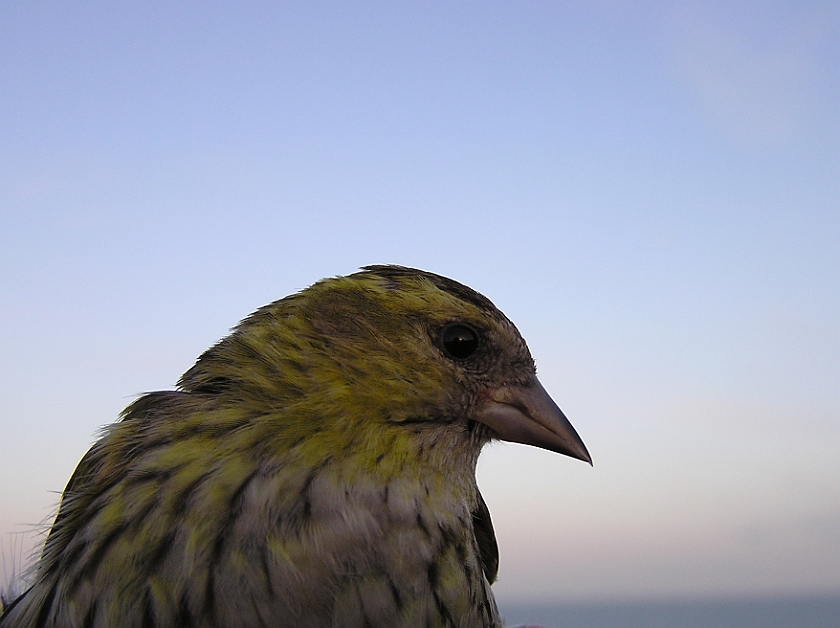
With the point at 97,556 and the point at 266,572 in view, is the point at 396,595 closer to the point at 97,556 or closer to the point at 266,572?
the point at 266,572

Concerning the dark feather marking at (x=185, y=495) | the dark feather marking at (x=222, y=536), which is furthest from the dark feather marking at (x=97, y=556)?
the dark feather marking at (x=222, y=536)

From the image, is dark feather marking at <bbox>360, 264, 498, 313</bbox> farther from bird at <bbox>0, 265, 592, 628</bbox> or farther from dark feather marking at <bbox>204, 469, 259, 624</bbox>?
dark feather marking at <bbox>204, 469, 259, 624</bbox>

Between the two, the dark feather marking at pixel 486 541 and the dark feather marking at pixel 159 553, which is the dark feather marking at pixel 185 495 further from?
the dark feather marking at pixel 486 541

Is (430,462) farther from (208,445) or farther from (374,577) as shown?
(208,445)

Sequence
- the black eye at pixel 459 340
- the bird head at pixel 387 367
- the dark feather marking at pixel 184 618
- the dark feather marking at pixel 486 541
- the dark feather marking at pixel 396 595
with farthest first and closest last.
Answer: the dark feather marking at pixel 486 541
the black eye at pixel 459 340
the bird head at pixel 387 367
the dark feather marking at pixel 396 595
the dark feather marking at pixel 184 618

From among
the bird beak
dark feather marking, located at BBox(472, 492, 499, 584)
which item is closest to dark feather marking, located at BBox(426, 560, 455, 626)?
the bird beak

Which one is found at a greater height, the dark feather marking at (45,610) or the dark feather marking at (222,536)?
the dark feather marking at (222,536)

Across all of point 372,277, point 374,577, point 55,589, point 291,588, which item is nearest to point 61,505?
point 55,589
